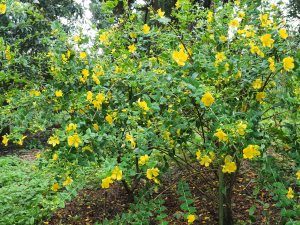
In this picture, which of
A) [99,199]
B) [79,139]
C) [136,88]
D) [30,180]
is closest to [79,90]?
[136,88]

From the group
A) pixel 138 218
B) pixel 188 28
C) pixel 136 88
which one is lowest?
pixel 138 218

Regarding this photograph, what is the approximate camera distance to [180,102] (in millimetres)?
1829

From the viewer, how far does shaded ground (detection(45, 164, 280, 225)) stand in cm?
288

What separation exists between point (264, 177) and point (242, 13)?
3.26ft

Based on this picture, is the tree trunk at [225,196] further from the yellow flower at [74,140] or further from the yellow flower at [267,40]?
the yellow flower at [74,140]

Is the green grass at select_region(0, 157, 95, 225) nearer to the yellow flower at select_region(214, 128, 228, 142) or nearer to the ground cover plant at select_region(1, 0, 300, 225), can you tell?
the ground cover plant at select_region(1, 0, 300, 225)

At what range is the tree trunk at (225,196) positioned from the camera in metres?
2.24

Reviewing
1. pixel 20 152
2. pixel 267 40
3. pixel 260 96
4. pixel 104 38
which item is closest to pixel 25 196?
pixel 104 38

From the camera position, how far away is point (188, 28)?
2.53m

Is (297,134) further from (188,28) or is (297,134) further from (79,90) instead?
(79,90)

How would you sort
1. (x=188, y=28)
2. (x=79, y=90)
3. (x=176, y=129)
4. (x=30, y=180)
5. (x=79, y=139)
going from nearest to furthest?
(x=79, y=139) → (x=176, y=129) → (x=79, y=90) → (x=188, y=28) → (x=30, y=180)

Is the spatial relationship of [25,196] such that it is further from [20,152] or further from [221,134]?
[20,152]

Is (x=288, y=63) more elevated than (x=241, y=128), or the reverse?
(x=288, y=63)

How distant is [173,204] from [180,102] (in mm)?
1634
